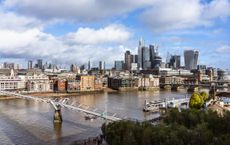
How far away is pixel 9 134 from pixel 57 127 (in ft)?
11.1

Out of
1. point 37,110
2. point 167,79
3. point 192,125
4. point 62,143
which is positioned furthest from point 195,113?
point 167,79

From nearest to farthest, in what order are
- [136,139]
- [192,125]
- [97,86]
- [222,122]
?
[136,139]
[222,122]
[192,125]
[97,86]

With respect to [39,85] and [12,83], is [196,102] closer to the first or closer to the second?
[39,85]

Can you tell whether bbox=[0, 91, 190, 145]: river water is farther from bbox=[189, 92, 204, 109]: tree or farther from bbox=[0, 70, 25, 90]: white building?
bbox=[0, 70, 25, 90]: white building

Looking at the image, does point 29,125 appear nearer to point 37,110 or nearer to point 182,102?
point 37,110

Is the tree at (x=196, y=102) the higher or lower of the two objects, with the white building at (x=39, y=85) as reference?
lower

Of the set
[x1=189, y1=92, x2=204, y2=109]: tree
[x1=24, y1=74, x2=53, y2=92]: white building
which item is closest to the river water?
[x1=189, y1=92, x2=204, y2=109]: tree

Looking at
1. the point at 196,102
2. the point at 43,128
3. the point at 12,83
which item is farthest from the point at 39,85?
the point at 43,128

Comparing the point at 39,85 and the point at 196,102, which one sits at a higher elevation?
the point at 39,85

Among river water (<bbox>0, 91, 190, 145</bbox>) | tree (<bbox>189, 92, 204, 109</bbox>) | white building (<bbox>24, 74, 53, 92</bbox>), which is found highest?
white building (<bbox>24, 74, 53, 92</bbox>)

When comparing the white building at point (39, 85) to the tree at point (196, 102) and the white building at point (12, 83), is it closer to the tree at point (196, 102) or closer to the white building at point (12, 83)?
the white building at point (12, 83)

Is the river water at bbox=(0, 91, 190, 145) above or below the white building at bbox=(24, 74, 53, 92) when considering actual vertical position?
below

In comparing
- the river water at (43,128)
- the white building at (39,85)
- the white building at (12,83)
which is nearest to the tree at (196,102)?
the river water at (43,128)

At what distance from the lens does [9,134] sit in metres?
24.0
